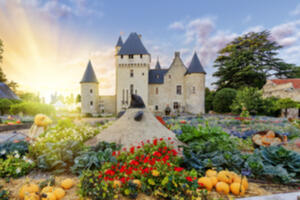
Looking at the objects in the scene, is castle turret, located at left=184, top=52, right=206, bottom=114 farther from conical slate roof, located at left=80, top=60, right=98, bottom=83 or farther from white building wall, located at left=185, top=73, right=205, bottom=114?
conical slate roof, located at left=80, top=60, right=98, bottom=83

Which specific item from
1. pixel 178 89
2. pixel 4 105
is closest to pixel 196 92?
pixel 178 89

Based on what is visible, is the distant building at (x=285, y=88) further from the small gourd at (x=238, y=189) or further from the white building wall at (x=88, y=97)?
the white building wall at (x=88, y=97)

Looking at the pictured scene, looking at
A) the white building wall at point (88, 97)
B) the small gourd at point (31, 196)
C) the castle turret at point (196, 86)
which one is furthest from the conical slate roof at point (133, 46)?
the small gourd at point (31, 196)

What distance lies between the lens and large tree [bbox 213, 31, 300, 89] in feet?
78.1

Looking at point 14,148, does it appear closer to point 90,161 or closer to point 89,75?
point 90,161

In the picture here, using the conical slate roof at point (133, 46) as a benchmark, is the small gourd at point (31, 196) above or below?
below

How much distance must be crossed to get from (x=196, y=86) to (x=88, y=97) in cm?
1642

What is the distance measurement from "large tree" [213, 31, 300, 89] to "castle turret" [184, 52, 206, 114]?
594 cm

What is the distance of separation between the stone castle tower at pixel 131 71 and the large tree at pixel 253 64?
525 inches

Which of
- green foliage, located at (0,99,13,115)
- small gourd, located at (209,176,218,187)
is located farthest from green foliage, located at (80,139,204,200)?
green foliage, located at (0,99,13,115)

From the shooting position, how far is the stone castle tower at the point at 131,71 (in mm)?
23516

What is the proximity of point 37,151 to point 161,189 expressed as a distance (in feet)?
10.3

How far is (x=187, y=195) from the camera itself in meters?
2.03

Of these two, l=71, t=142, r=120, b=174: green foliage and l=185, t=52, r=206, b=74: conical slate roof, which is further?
l=185, t=52, r=206, b=74: conical slate roof
